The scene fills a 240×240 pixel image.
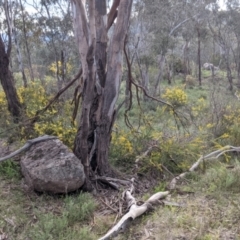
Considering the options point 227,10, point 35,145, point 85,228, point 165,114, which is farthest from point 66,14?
point 85,228

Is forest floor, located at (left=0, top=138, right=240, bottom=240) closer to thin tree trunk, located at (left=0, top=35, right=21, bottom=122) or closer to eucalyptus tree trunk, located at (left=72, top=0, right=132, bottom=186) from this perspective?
eucalyptus tree trunk, located at (left=72, top=0, right=132, bottom=186)

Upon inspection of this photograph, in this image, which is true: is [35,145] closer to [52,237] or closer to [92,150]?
[92,150]

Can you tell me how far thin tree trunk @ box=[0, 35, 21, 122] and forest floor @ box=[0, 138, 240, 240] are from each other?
2686 mm

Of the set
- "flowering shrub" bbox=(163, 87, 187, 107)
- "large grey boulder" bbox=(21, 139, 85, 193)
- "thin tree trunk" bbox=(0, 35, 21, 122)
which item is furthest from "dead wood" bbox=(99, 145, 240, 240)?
"flowering shrub" bbox=(163, 87, 187, 107)

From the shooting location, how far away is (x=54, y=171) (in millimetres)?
3729

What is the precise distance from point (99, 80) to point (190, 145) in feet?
7.12

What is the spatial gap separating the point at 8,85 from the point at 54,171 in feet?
11.5

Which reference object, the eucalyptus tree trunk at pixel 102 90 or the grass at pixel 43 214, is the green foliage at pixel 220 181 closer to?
the eucalyptus tree trunk at pixel 102 90

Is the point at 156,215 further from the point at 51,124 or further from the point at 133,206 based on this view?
the point at 51,124

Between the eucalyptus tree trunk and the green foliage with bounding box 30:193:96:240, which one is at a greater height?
the eucalyptus tree trunk

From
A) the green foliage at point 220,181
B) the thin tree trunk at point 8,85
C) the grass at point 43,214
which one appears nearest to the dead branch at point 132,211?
the grass at point 43,214

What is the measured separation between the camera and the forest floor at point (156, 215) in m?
3.12

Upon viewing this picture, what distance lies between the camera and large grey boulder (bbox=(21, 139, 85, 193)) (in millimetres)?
3719

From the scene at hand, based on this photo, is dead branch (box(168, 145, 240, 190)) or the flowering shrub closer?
dead branch (box(168, 145, 240, 190))
